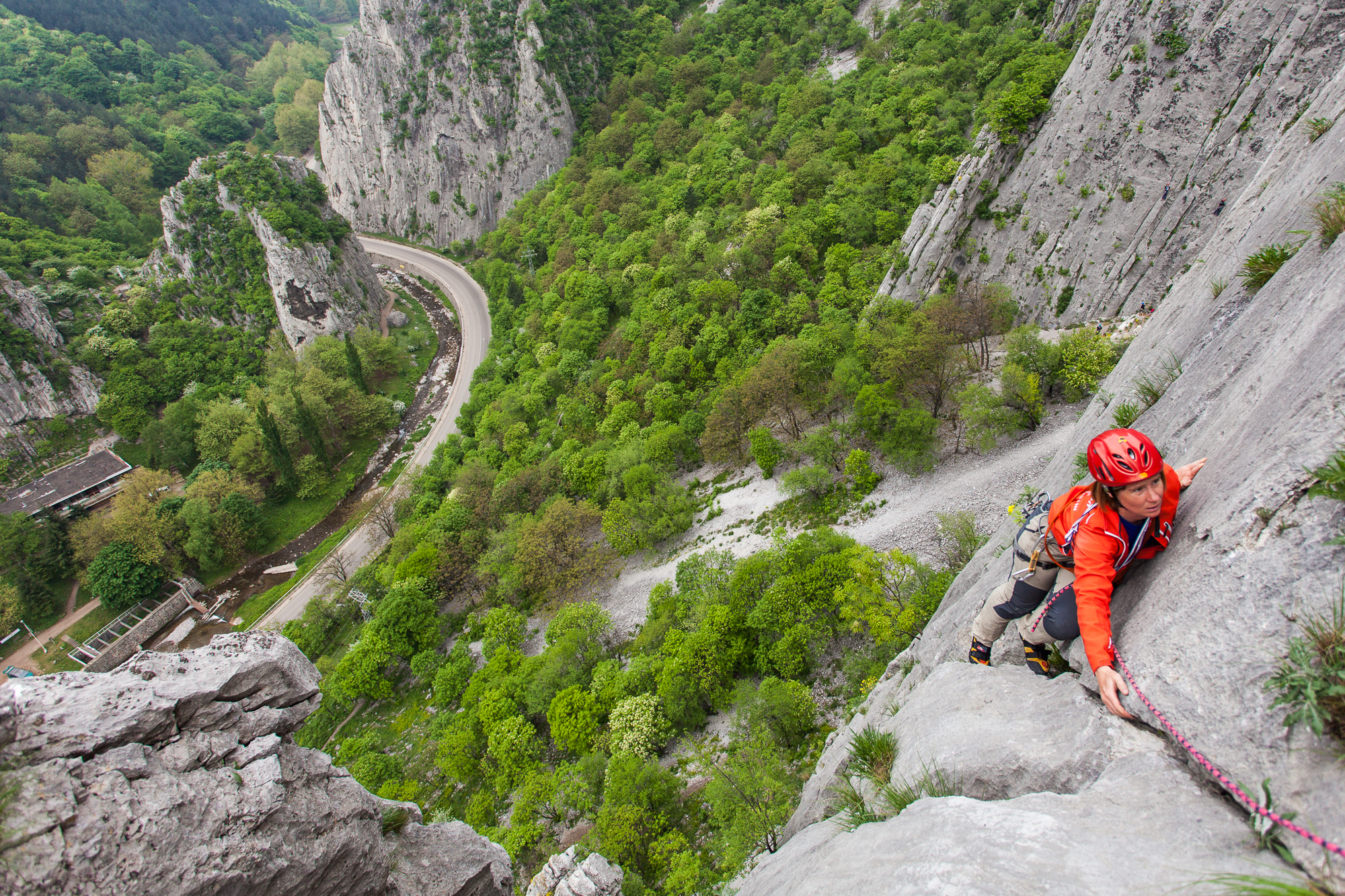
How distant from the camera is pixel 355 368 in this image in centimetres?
6875

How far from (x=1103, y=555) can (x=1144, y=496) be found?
0.68 metres

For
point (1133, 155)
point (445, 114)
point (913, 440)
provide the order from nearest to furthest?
point (1133, 155), point (913, 440), point (445, 114)

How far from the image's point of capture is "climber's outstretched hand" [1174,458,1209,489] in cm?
582

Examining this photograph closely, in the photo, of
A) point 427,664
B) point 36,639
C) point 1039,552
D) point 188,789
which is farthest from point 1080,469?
point 36,639

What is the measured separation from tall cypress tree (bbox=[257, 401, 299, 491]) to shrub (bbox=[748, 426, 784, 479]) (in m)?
49.8

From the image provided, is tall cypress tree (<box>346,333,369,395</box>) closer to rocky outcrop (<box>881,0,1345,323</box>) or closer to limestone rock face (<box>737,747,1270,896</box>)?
rocky outcrop (<box>881,0,1345,323</box>)

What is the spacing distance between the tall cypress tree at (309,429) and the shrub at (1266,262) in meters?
68.9

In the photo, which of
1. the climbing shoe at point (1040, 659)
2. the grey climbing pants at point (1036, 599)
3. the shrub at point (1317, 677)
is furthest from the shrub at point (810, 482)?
the shrub at point (1317, 677)

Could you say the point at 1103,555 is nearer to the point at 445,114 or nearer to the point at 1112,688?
the point at 1112,688

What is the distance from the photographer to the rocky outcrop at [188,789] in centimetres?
705

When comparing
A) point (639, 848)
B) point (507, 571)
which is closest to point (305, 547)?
point (507, 571)

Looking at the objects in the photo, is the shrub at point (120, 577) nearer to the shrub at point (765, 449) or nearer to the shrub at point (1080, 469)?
the shrub at point (765, 449)

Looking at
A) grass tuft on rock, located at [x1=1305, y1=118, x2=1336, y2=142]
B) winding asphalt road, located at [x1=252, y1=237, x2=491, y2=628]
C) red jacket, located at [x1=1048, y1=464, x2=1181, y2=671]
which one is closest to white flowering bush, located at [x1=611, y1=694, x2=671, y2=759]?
red jacket, located at [x1=1048, y1=464, x2=1181, y2=671]

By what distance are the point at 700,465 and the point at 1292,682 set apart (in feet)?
126
